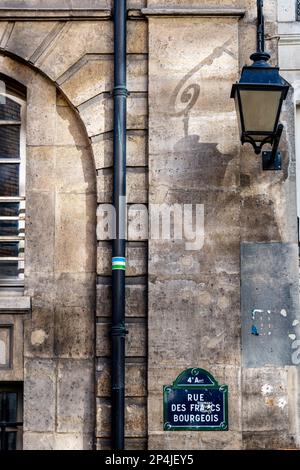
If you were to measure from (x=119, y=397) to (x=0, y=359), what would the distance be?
128 cm

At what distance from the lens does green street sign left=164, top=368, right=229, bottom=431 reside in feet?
30.4

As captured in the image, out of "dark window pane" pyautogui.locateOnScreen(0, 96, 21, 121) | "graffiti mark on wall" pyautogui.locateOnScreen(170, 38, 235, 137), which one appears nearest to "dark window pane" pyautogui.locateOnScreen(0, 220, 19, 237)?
"dark window pane" pyautogui.locateOnScreen(0, 96, 21, 121)

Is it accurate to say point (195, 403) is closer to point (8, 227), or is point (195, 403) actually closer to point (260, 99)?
point (8, 227)

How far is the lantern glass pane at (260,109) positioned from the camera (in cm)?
873

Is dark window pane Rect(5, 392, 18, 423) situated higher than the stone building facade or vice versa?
the stone building facade

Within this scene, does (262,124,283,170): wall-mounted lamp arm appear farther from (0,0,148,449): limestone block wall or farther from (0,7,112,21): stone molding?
(0,7,112,21): stone molding

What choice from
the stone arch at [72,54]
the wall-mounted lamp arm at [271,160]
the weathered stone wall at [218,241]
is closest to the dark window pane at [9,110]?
the stone arch at [72,54]

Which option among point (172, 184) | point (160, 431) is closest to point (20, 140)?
point (172, 184)

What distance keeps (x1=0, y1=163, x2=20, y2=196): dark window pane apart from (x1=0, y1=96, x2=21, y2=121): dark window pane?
0.49m

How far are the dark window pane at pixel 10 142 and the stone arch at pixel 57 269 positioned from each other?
11.1 inches

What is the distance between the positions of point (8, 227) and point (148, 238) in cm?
153

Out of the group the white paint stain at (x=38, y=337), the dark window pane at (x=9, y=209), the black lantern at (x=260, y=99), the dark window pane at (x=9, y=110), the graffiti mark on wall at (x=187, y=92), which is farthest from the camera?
the dark window pane at (x=9, y=110)

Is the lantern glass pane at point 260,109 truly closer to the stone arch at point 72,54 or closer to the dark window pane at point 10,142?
the stone arch at point 72,54

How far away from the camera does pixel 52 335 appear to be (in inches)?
378
